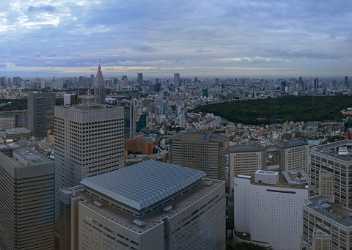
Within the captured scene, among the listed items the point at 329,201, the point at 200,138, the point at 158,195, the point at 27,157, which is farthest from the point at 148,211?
the point at 200,138

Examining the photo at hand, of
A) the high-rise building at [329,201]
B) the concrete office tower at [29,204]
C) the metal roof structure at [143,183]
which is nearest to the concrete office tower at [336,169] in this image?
the high-rise building at [329,201]

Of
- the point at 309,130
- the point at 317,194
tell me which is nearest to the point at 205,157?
the point at 317,194

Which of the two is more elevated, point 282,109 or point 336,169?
point 282,109

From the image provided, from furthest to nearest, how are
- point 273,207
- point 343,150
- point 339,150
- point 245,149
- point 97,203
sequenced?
point 245,149
point 273,207
point 339,150
point 343,150
point 97,203

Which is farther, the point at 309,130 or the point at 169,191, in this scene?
the point at 309,130

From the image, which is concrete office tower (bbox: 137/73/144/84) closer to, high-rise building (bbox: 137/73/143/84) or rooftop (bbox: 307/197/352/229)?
high-rise building (bbox: 137/73/143/84)

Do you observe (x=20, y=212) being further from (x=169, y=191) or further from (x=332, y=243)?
(x=332, y=243)

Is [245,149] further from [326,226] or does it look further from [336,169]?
[326,226]
